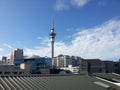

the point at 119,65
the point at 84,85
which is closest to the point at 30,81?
the point at 84,85

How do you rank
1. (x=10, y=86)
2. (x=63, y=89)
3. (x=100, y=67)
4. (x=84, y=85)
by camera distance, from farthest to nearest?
1. (x=100, y=67)
2. (x=84, y=85)
3. (x=63, y=89)
4. (x=10, y=86)

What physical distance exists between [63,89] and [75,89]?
2518 millimetres

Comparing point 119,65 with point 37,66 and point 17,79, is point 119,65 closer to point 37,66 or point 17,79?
point 37,66

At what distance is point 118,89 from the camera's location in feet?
133

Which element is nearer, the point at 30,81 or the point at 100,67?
the point at 30,81

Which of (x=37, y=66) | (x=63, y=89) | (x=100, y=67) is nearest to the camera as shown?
(x=63, y=89)

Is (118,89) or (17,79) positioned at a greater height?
(17,79)

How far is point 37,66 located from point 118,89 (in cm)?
14158

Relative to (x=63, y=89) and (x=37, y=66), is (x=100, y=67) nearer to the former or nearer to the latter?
(x=37, y=66)

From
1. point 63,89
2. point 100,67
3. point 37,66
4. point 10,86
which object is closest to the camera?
point 10,86

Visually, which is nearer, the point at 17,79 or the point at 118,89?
the point at 17,79

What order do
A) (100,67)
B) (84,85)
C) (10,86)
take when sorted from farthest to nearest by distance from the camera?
(100,67)
(84,85)
(10,86)

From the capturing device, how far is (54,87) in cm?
3453

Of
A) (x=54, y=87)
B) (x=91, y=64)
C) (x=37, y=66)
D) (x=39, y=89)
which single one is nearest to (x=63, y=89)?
(x=54, y=87)
